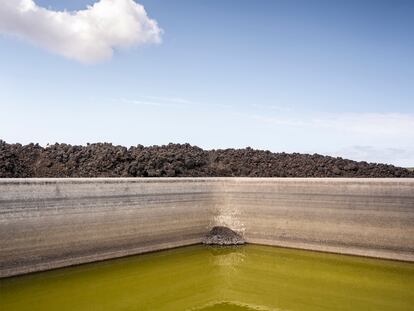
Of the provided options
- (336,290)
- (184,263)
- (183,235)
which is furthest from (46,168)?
(336,290)

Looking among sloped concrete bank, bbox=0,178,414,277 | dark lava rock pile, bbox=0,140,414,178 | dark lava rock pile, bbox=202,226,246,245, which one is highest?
dark lava rock pile, bbox=0,140,414,178

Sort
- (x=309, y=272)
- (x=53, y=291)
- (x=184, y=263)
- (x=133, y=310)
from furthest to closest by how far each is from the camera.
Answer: (x=184, y=263) < (x=309, y=272) < (x=53, y=291) < (x=133, y=310)

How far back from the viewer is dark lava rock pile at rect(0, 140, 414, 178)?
18953 millimetres

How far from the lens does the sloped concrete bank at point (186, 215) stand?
11.1 meters

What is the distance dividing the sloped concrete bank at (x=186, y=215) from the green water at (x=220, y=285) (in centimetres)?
45

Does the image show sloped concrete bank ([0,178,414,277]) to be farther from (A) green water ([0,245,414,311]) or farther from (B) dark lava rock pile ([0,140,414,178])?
(B) dark lava rock pile ([0,140,414,178])

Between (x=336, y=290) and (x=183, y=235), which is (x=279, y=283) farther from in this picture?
(x=183, y=235)

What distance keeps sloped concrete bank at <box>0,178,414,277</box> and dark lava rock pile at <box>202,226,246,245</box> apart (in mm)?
185

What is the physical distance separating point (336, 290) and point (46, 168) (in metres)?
12.8

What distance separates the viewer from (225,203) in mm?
16391

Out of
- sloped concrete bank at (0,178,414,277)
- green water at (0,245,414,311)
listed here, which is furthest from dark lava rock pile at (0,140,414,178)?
green water at (0,245,414,311)

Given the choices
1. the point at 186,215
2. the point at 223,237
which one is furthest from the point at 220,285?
the point at 223,237

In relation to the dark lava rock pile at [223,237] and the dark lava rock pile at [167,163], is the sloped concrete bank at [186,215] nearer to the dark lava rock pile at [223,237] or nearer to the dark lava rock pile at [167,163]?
the dark lava rock pile at [223,237]

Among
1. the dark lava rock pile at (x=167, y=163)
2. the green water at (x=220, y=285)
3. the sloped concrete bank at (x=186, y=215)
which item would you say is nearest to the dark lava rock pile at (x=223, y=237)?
the sloped concrete bank at (x=186, y=215)
